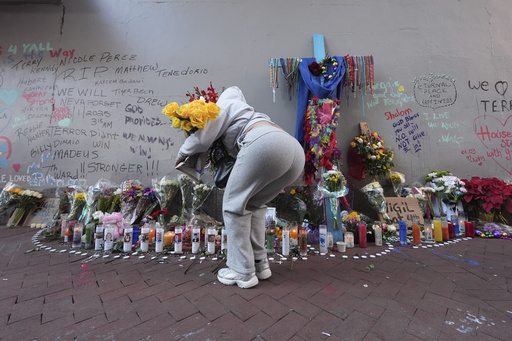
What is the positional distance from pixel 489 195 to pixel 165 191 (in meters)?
4.94

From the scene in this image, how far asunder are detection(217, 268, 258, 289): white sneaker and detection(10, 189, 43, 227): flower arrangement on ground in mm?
3952

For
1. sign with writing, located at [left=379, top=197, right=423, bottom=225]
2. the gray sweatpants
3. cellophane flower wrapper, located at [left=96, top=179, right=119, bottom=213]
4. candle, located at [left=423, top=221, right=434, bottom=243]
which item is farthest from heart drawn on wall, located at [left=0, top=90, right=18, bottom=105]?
candle, located at [left=423, top=221, right=434, bottom=243]

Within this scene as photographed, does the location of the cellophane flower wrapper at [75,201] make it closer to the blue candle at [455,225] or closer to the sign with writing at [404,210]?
the sign with writing at [404,210]

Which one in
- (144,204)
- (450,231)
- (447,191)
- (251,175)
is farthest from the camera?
(447,191)

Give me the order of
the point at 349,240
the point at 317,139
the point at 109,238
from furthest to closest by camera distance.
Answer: the point at 317,139 < the point at 349,240 < the point at 109,238

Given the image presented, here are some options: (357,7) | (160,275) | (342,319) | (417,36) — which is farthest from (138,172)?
(417,36)

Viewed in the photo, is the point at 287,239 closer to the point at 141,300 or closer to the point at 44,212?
the point at 141,300

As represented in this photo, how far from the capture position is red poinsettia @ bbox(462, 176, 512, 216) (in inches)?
→ 134

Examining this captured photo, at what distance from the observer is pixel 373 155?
3.60 m

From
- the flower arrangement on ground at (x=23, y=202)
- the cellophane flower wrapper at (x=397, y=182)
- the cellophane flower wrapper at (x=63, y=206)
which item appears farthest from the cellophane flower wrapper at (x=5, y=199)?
the cellophane flower wrapper at (x=397, y=182)

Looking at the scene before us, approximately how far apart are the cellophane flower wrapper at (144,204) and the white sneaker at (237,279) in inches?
81.6

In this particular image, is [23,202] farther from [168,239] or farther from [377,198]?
[377,198]

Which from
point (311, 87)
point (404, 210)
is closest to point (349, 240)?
point (404, 210)

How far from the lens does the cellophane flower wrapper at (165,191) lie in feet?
11.2
